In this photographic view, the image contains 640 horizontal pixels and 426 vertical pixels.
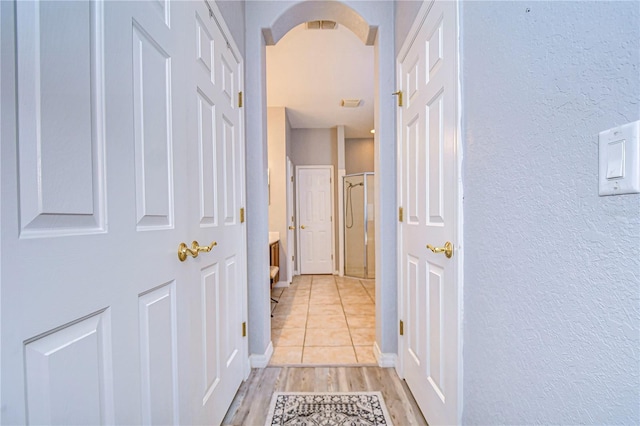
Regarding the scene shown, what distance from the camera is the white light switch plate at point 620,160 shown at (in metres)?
0.44

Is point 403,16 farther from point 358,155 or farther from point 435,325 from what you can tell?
point 358,155

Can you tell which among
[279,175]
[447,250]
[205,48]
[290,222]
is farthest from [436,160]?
[290,222]

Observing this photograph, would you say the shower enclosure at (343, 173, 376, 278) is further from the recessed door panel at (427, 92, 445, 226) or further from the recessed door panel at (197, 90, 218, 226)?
the recessed door panel at (197, 90, 218, 226)

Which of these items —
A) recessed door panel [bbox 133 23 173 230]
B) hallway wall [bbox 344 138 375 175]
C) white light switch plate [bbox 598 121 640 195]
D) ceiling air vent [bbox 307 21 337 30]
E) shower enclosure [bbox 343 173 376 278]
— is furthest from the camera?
hallway wall [bbox 344 138 375 175]

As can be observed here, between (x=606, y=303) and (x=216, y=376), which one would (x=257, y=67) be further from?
(x=606, y=303)

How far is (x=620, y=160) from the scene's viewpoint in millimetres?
458

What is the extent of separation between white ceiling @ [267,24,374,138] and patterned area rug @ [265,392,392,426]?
9.30 feet

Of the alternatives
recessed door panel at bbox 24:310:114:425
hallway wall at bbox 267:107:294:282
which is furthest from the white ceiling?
recessed door panel at bbox 24:310:114:425

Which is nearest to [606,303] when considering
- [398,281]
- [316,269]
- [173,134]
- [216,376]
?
[173,134]

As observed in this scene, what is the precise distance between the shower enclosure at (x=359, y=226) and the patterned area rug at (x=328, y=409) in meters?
3.08

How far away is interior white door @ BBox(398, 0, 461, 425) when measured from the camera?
106cm

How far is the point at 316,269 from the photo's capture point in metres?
5.00

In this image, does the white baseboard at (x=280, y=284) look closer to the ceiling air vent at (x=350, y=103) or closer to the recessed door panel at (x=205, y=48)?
the ceiling air vent at (x=350, y=103)

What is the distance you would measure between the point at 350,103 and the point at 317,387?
3516mm
